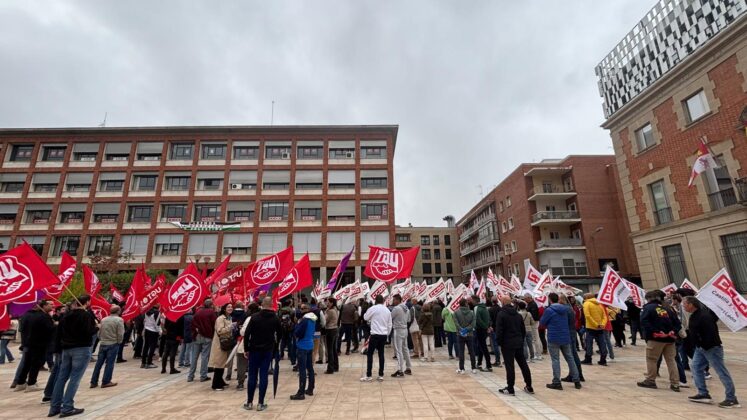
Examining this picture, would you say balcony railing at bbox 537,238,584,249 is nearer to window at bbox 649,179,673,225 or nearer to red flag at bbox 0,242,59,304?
window at bbox 649,179,673,225

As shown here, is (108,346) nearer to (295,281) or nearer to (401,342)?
(295,281)

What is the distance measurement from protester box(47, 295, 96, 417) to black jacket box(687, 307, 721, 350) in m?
9.92

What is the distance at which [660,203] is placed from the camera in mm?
17984

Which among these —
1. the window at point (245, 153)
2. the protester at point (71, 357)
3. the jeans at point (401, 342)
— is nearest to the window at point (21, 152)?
the window at point (245, 153)

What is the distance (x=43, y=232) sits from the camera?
35.9 metres

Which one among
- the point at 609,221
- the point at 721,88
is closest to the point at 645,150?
the point at 721,88

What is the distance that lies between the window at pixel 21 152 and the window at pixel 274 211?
27.5 metres

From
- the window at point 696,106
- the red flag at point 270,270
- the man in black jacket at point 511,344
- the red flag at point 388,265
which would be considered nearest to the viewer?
the man in black jacket at point 511,344

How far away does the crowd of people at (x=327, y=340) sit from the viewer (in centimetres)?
573

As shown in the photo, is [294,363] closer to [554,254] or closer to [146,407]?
[146,407]

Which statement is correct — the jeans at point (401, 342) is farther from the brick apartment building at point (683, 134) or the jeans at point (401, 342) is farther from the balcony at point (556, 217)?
the balcony at point (556, 217)

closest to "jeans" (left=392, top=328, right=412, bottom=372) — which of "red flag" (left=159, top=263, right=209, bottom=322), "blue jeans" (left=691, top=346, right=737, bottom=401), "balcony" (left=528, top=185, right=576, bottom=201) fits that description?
"red flag" (left=159, top=263, right=209, bottom=322)

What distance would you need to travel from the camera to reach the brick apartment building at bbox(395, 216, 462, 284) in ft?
207

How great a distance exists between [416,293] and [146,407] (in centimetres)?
1280
